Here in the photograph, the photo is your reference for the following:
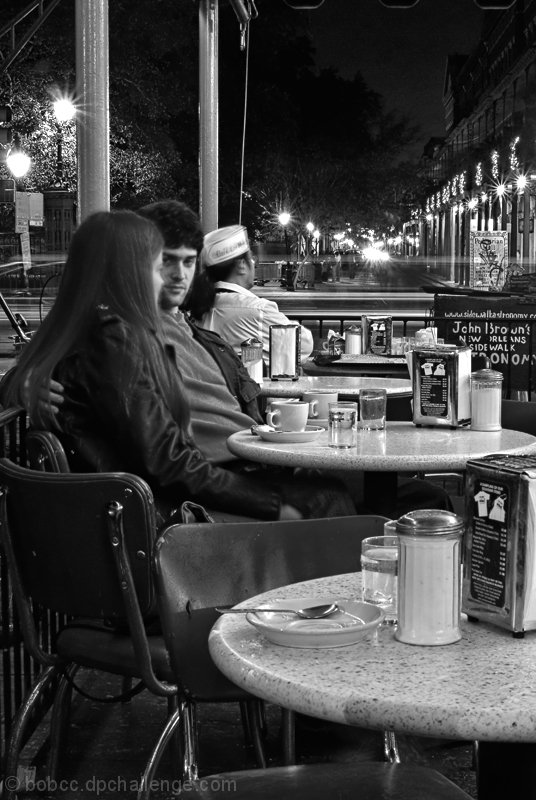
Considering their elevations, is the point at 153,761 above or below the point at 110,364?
below

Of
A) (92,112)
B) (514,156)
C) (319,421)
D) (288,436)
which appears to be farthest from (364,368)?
→ (514,156)

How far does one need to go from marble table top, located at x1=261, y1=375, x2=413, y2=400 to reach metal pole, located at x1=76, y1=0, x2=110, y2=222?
1.31 m

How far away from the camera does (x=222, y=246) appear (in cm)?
683

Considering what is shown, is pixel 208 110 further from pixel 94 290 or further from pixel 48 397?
pixel 48 397

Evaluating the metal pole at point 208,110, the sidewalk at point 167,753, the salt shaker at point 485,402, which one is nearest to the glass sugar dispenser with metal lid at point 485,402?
the salt shaker at point 485,402

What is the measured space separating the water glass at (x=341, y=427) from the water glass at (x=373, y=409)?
27cm

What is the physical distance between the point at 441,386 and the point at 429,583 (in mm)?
2545

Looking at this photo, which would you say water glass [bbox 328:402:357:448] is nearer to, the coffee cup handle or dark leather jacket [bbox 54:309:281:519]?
the coffee cup handle

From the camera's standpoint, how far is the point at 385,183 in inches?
1976

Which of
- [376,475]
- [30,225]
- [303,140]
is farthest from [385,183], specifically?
[376,475]

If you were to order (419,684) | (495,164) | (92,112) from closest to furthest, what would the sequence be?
1. (419,684)
2. (92,112)
3. (495,164)

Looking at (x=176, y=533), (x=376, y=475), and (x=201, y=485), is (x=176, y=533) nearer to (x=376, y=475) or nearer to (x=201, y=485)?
(x=201, y=485)

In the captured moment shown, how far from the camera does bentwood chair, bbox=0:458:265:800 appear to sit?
9.38 feet

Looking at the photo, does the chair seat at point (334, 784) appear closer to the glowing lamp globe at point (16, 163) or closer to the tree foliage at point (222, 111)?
the glowing lamp globe at point (16, 163)
